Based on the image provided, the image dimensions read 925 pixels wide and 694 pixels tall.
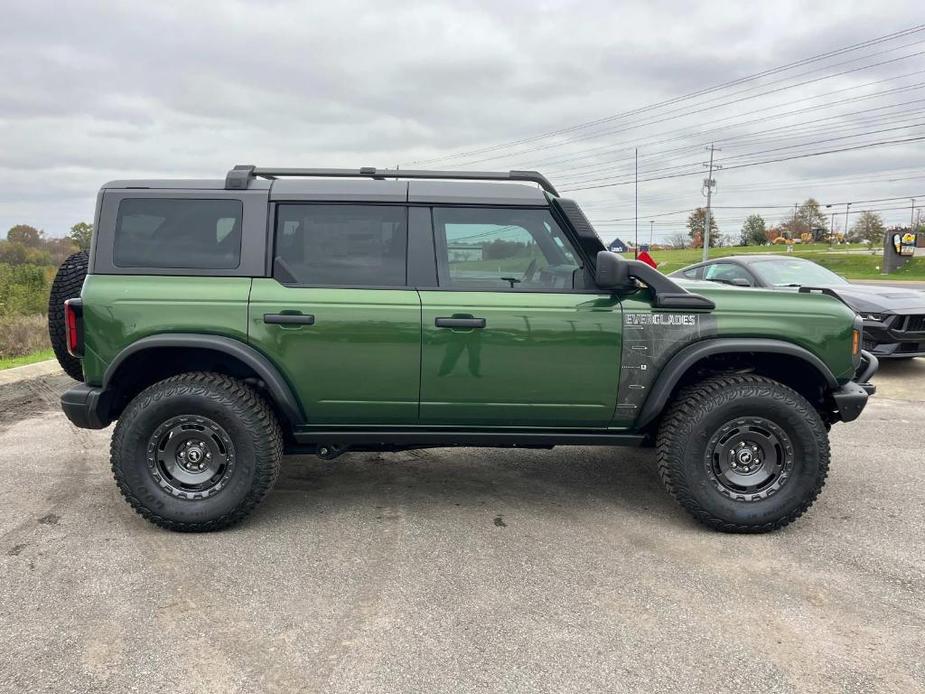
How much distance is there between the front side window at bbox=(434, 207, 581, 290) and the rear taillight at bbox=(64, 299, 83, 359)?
6.52 ft

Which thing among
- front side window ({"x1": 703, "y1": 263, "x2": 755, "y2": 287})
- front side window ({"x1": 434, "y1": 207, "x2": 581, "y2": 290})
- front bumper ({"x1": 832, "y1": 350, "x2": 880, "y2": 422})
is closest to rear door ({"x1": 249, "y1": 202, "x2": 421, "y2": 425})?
front side window ({"x1": 434, "y1": 207, "x2": 581, "y2": 290})

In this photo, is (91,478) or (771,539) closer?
(771,539)

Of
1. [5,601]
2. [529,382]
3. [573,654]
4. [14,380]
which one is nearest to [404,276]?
[529,382]

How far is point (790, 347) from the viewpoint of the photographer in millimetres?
3584

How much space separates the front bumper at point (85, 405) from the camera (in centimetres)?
356

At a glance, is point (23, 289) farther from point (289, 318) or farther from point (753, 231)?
point (753, 231)

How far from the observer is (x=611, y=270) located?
346 cm

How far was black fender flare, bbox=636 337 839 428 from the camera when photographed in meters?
3.55

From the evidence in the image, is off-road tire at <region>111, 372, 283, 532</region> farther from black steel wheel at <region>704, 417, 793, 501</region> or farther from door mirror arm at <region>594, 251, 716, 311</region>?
black steel wheel at <region>704, 417, 793, 501</region>

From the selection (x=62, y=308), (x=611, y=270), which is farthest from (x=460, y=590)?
(x=62, y=308)

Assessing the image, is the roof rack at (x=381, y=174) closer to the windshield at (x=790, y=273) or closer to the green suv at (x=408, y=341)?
the green suv at (x=408, y=341)

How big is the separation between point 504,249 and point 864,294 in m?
6.46

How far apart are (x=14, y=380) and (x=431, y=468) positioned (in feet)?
16.8

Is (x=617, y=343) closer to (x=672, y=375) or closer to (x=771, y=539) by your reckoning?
(x=672, y=375)
